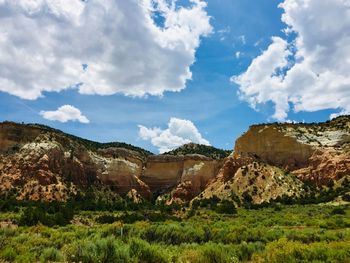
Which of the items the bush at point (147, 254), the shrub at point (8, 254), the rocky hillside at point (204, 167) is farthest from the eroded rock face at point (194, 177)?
the shrub at point (8, 254)

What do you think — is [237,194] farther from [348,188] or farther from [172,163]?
[172,163]

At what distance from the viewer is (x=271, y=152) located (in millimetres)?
77875

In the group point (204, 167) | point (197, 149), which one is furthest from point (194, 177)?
point (197, 149)

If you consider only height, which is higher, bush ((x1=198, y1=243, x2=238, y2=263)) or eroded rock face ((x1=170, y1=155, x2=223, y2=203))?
eroded rock face ((x1=170, y1=155, x2=223, y2=203))

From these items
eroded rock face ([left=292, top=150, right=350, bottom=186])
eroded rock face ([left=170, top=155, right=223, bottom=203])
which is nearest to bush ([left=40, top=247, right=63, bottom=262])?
eroded rock face ([left=292, top=150, right=350, bottom=186])

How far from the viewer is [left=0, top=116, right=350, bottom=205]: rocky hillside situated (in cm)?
6750

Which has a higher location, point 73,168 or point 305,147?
point 305,147

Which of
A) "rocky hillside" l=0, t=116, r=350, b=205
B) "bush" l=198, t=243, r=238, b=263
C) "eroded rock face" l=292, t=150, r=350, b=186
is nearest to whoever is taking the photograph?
"bush" l=198, t=243, r=238, b=263

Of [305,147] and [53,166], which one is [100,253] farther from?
[53,166]

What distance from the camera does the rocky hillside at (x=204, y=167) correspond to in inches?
2657

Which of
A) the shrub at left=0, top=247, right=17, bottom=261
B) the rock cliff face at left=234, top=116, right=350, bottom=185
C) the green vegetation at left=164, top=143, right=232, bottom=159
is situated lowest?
the shrub at left=0, top=247, right=17, bottom=261

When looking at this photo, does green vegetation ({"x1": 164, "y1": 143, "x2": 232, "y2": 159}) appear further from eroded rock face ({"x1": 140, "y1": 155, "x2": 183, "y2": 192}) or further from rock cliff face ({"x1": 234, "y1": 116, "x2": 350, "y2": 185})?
rock cliff face ({"x1": 234, "y1": 116, "x2": 350, "y2": 185})

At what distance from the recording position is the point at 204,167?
92562 millimetres

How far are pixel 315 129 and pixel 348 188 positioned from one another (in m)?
21.8
